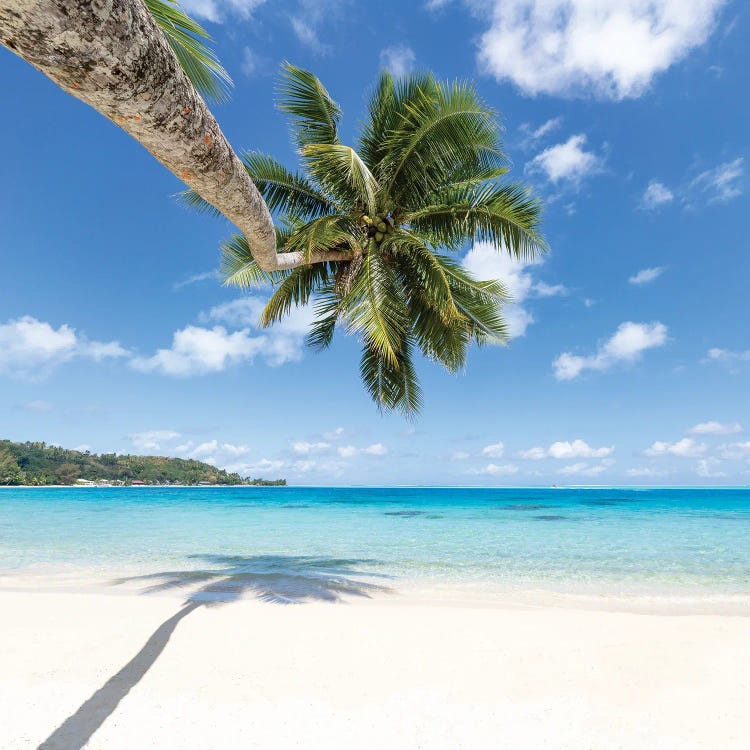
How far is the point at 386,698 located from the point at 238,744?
123cm

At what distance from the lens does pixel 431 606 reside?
669cm

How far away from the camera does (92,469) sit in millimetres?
92438

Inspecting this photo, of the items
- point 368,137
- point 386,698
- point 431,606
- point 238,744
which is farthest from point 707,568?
point 368,137

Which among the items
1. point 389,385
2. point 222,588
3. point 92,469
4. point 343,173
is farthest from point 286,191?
point 92,469

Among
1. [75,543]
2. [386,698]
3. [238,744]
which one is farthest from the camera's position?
[75,543]

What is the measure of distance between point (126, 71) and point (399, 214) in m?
7.40

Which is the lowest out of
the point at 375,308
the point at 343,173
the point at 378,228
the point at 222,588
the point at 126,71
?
the point at 222,588

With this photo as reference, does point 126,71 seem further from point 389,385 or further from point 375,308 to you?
point 389,385

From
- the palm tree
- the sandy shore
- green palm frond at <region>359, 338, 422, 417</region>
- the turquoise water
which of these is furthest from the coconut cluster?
the turquoise water

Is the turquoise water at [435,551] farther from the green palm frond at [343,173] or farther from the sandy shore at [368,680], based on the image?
the green palm frond at [343,173]

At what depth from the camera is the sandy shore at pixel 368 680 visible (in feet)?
10.7

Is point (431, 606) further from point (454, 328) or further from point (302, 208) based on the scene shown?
point (302, 208)

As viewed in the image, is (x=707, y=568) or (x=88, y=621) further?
(x=707, y=568)

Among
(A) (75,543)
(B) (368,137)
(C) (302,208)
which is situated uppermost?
(B) (368,137)
